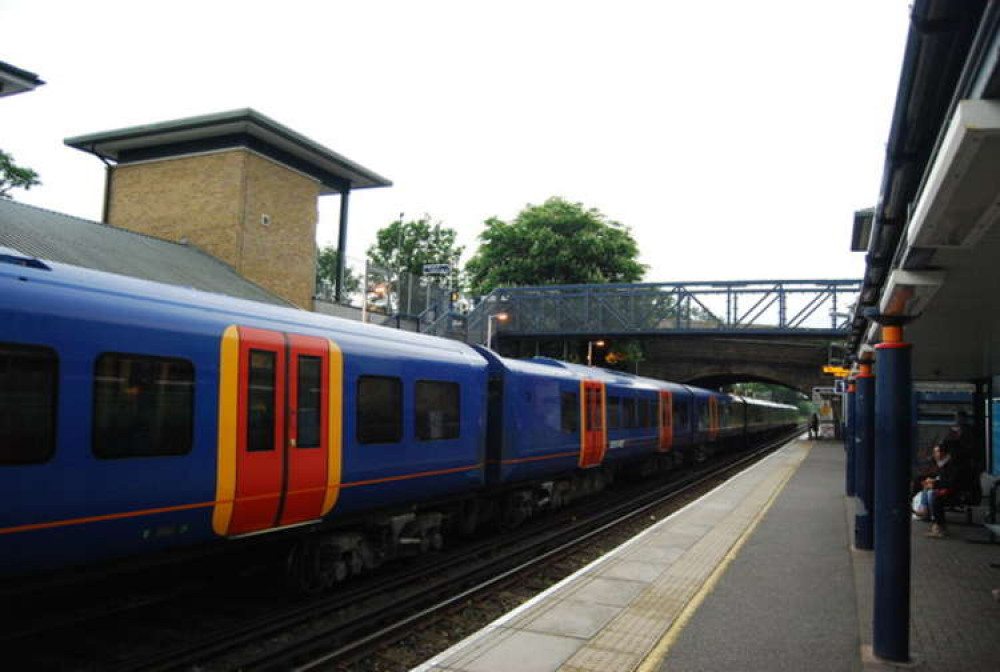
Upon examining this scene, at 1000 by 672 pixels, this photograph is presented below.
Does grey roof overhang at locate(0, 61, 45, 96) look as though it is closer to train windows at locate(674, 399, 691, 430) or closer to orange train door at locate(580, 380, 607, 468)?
orange train door at locate(580, 380, 607, 468)

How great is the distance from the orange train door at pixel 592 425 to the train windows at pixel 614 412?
1.60 feet

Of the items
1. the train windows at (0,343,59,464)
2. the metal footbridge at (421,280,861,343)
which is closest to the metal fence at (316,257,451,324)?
the metal footbridge at (421,280,861,343)

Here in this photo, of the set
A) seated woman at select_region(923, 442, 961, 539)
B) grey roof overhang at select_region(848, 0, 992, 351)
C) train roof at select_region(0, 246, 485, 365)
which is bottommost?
seated woman at select_region(923, 442, 961, 539)

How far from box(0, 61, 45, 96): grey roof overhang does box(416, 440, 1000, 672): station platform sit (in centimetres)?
1609

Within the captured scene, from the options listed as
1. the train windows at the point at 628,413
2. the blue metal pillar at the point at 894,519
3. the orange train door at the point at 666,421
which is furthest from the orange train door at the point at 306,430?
the orange train door at the point at 666,421

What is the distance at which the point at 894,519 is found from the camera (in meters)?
5.98

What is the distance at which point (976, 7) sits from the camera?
9.75ft

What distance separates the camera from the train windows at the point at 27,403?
16.4 ft

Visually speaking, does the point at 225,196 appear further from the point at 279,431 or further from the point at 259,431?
the point at 259,431

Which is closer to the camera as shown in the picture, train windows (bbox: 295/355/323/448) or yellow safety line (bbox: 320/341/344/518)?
train windows (bbox: 295/355/323/448)

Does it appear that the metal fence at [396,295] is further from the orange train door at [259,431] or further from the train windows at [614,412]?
the orange train door at [259,431]

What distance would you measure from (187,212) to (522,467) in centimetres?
1853

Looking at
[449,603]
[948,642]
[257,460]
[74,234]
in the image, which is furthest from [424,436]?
[74,234]

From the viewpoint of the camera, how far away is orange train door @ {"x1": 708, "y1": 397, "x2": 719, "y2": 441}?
28922 millimetres
